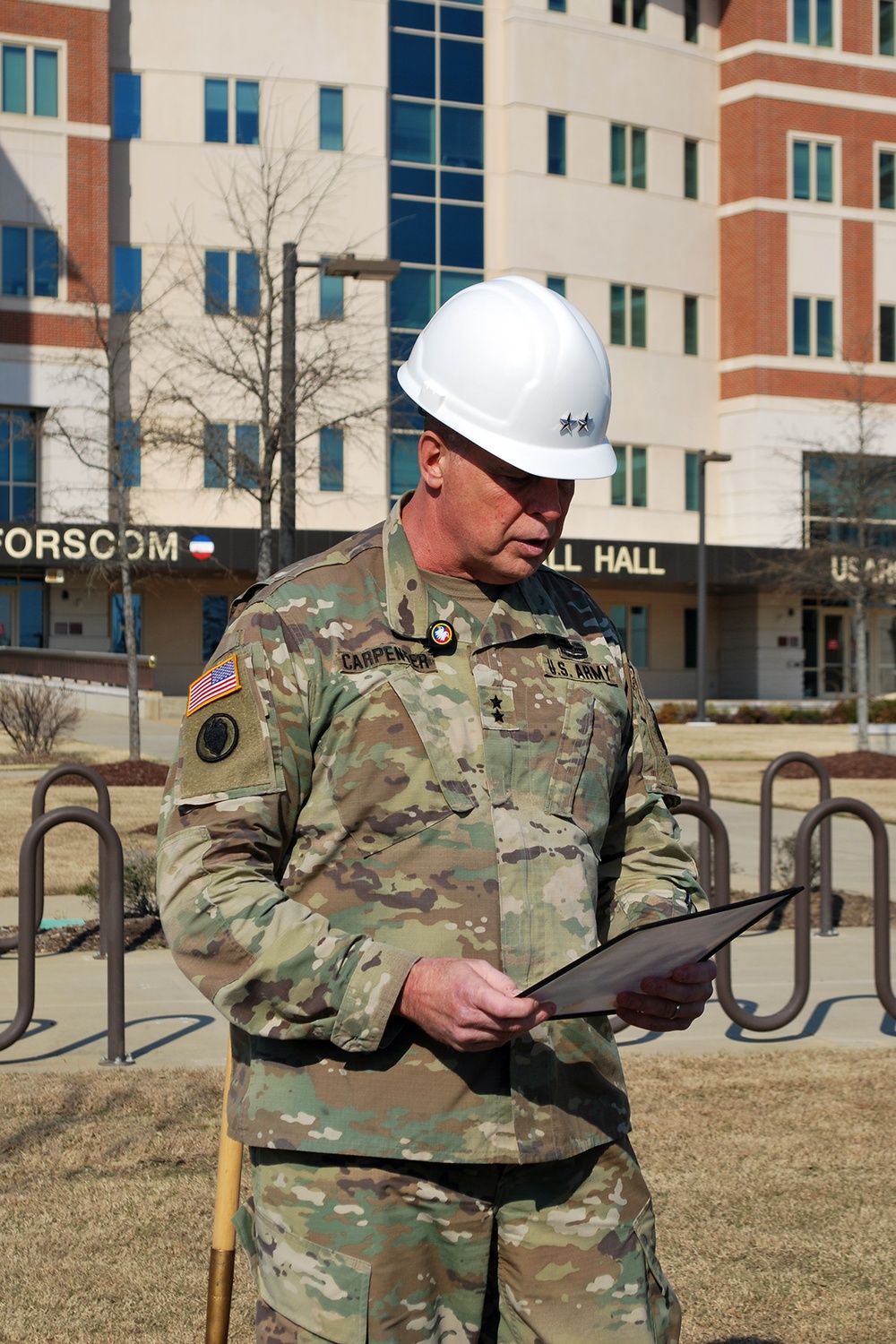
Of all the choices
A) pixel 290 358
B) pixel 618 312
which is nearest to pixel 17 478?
pixel 618 312

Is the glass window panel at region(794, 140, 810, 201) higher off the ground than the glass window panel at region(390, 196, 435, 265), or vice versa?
the glass window panel at region(794, 140, 810, 201)

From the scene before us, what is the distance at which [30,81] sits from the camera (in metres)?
37.2

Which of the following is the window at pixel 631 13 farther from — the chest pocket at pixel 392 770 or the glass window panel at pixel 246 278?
the chest pocket at pixel 392 770

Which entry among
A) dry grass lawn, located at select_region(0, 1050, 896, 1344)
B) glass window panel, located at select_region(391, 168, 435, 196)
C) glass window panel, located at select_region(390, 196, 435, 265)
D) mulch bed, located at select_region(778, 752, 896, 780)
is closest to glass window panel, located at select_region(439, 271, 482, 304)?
glass window panel, located at select_region(390, 196, 435, 265)

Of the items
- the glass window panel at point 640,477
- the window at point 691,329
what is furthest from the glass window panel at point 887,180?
the glass window panel at point 640,477

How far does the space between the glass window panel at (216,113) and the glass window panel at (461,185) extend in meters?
6.30

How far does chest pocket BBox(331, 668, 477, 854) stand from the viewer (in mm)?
2189

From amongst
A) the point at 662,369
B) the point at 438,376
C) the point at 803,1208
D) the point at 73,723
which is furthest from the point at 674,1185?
the point at 662,369

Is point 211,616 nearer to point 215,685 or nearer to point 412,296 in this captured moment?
point 412,296

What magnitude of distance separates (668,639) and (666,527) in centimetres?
412

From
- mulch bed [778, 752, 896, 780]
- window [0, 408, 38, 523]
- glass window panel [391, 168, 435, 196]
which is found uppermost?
glass window panel [391, 168, 435, 196]

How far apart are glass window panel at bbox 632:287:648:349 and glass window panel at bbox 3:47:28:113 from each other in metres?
17.7

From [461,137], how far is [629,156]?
16.8ft

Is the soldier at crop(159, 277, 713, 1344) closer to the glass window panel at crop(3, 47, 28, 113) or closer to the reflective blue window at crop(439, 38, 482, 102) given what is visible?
the glass window panel at crop(3, 47, 28, 113)
